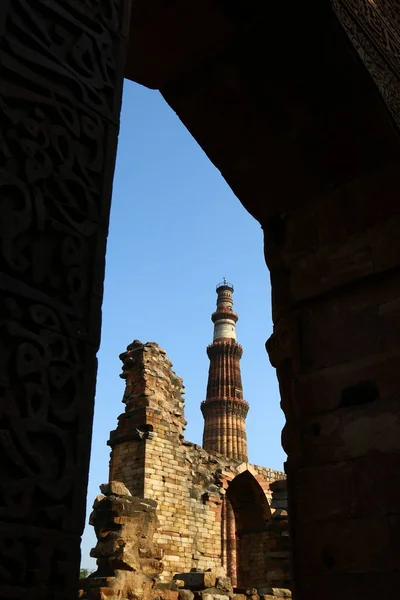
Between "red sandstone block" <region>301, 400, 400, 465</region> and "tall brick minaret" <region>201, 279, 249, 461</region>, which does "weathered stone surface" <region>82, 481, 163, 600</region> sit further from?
"tall brick minaret" <region>201, 279, 249, 461</region>

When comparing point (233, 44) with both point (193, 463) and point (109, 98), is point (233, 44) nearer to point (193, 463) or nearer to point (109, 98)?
point (109, 98)

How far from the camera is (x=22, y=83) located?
1.49 meters

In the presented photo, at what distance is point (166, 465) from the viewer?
14.8 m

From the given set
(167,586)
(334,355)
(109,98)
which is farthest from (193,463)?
(109,98)

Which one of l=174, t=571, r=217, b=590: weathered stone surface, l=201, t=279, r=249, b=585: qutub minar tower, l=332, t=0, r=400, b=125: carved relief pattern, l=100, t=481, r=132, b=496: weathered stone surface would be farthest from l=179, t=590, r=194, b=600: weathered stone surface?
l=201, t=279, r=249, b=585: qutub minar tower

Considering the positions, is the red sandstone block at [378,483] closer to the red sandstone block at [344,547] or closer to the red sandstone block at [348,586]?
the red sandstone block at [344,547]

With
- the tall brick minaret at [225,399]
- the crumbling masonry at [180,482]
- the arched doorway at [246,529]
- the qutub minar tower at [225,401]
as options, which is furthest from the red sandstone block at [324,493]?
the tall brick minaret at [225,399]

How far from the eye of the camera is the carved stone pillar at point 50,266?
1.20m

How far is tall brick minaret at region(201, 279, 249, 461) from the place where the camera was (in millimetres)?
30281

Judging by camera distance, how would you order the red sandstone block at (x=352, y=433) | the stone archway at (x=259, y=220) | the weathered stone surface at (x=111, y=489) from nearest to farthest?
the stone archway at (x=259, y=220) < the red sandstone block at (x=352, y=433) < the weathered stone surface at (x=111, y=489)

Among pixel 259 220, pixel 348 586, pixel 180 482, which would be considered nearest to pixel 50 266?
pixel 348 586

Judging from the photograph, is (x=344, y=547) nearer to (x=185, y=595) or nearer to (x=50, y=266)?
(x=50, y=266)

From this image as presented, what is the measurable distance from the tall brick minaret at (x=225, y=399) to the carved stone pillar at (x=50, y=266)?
28.7m

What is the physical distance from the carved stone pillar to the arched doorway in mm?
15459
